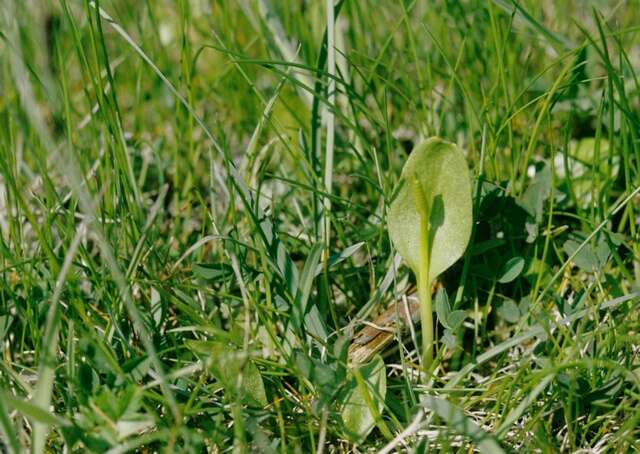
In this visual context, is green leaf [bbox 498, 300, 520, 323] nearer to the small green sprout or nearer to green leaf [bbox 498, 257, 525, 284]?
green leaf [bbox 498, 257, 525, 284]

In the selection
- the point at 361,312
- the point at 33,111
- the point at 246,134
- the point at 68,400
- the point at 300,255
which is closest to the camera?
the point at 33,111

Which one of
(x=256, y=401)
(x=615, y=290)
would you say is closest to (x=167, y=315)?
(x=256, y=401)

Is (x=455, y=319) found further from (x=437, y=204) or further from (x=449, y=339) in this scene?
(x=437, y=204)

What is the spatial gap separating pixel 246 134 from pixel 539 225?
25.3 inches

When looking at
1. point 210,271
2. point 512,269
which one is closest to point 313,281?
point 210,271

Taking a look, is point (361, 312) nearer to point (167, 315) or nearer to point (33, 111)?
point (167, 315)

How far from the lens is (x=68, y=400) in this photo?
90 cm

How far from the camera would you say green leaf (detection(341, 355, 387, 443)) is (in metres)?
0.92

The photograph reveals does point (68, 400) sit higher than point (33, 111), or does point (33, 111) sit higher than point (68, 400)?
point (33, 111)

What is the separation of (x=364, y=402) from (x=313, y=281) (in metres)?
0.22

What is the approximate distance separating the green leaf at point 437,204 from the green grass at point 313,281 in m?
0.04

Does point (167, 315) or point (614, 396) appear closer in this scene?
point (614, 396)

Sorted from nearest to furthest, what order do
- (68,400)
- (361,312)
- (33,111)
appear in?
(33,111) < (68,400) < (361,312)

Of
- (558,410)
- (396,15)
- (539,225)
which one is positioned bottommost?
(558,410)
